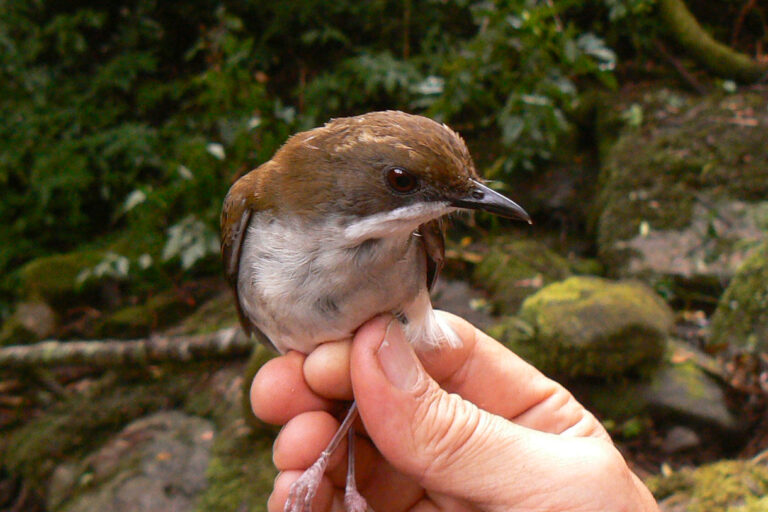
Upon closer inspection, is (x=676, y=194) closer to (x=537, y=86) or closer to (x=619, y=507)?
(x=537, y=86)

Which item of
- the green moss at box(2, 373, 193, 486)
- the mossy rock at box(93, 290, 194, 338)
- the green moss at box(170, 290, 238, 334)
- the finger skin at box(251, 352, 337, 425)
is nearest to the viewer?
the finger skin at box(251, 352, 337, 425)

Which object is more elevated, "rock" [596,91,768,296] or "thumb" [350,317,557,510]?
"thumb" [350,317,557,510]

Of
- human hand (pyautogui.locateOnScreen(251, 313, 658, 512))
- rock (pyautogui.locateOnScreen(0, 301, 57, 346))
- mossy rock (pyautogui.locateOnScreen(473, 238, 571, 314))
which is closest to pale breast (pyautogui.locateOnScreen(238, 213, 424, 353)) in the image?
human hand (pyautogui.locateOnScreen(251, 313, 658, 512))

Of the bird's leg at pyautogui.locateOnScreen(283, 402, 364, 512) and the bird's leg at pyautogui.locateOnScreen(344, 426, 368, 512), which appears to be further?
the bird's leg at pyautogui.locateOnScreen(344, 426, 368, 512)

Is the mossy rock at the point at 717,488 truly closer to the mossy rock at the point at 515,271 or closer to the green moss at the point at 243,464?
the mossy rock at the point at 515,271

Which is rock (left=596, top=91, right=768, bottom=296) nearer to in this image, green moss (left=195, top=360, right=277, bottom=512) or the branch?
green moss (left=195, top=360, right=277, bottom=512)

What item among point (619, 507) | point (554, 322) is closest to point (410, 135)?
point (619, 507)

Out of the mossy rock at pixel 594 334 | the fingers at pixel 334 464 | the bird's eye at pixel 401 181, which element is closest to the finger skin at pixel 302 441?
the fingers at pixel 334 464
